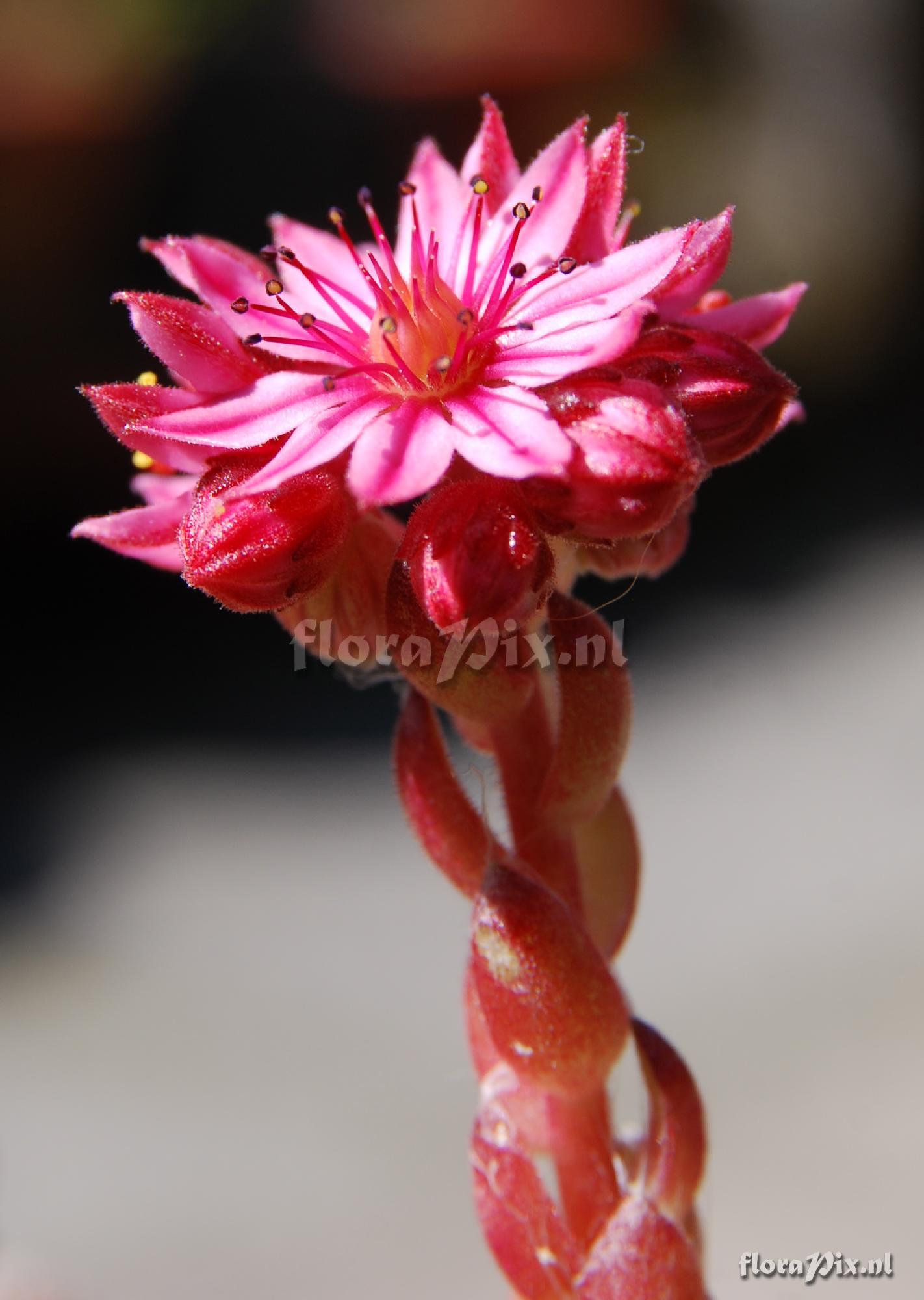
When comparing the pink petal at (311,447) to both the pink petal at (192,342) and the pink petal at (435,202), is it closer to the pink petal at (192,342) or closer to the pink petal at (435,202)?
the pink petal at (192,342)

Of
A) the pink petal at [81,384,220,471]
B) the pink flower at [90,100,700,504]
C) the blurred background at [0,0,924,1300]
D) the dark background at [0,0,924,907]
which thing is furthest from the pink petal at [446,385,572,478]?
the dark background at [0,0,924,907]

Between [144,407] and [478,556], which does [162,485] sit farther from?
[478,556]

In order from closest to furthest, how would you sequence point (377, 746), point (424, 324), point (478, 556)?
point (478, 556) → point (424, 324) → point (377, 746)

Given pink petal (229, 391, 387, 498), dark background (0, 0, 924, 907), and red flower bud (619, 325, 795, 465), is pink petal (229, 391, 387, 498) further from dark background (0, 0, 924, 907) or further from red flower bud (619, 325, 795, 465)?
dark background (0, 0, 924, 907)

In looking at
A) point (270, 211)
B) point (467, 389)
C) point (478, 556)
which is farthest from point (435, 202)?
point (270, 211)

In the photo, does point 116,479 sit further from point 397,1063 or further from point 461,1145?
point 461,1145

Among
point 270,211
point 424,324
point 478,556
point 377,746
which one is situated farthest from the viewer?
point 270,211

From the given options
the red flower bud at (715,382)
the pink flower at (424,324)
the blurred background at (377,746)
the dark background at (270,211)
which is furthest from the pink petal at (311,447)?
the dark background at (270,211)
